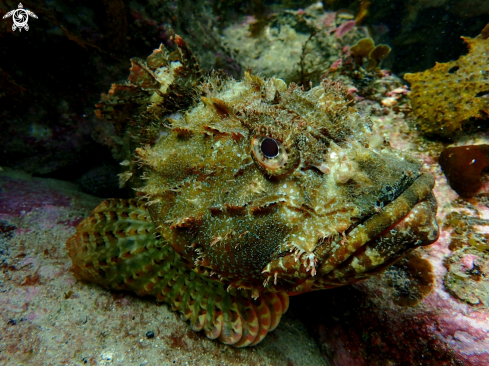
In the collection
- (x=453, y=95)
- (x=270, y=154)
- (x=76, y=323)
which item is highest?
(x=453, y=95)

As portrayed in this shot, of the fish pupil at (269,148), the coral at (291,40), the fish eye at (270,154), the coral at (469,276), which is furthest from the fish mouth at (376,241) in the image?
the coral at (291,40)

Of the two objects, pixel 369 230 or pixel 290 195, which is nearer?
pixel 369 230

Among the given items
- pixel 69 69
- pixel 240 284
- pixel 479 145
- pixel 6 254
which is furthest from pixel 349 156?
pixel 69 69

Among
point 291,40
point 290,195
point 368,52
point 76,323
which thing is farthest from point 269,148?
point 291,40

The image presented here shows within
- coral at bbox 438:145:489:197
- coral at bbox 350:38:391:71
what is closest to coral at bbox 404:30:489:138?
coral at bbox 438:145:489:197

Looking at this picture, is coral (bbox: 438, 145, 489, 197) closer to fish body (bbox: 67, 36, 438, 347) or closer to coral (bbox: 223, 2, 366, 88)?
fish body (bbox: 67, 36, 438, 347)

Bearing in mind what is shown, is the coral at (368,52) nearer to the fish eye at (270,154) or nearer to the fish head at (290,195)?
the fish head at (290,195)

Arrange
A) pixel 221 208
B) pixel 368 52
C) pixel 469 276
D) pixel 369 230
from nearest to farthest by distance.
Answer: pixel 369 230 → pixel 221 208 → pixel 469 276 → pixel 368 52

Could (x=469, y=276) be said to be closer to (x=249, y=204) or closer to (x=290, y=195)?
(x=290, y=195)

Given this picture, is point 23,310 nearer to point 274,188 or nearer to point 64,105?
point 274,188
